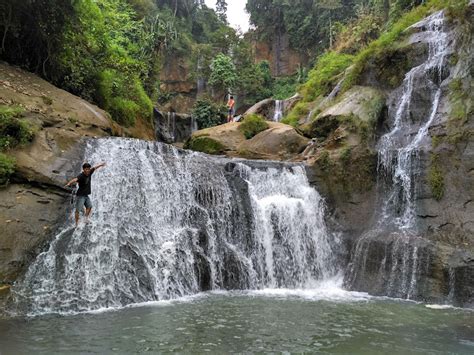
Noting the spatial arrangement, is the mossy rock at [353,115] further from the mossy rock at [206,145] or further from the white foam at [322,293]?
the white foam at [322,293]

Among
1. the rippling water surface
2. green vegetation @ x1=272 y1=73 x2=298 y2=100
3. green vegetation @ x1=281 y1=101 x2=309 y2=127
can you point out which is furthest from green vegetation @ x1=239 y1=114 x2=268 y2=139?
green vegetation @ x1=272 y1=73 x2=298 y2=100

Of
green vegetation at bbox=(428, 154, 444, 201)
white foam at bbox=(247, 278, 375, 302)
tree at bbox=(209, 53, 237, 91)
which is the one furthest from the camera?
tree at bbox=(209, 53, 237, 91)

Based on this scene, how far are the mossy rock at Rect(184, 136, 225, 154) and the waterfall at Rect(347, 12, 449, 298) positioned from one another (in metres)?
6.50

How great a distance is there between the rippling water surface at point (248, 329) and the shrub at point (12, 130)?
14.9 feet

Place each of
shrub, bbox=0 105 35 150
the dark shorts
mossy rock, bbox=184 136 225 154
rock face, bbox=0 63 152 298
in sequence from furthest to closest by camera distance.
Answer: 1. mossy rock, bbox=184 136 225 154
2. shrub, bbox=0 105 35 150
3. the dark shorts
4. rock face, bbox=0 63 152 298

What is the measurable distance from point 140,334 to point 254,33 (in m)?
46.8

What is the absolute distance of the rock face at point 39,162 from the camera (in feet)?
30.2

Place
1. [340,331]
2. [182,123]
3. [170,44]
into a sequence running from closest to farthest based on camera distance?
[340,331]
[182,123]
[170,44]

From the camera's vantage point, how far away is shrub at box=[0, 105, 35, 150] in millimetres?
10383

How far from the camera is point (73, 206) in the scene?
414 inches

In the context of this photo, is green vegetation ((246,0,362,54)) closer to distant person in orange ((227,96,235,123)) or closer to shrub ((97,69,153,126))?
distant person in orange ((227,96,235,123))

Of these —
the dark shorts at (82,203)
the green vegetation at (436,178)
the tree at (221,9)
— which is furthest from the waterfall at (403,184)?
the tree at (221,9)

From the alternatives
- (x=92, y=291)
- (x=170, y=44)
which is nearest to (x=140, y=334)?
(x=92, y=291)

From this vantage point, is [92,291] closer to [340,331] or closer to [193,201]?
[193,201]
